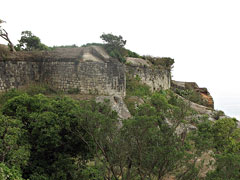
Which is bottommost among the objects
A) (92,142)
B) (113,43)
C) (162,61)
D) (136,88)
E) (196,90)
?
(92,142)

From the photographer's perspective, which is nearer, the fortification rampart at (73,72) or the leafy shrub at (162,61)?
the fortification rampart at (73,72)

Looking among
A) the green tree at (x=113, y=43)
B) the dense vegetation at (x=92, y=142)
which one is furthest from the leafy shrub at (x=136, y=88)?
the dense vegetation at (x=92, y=142)

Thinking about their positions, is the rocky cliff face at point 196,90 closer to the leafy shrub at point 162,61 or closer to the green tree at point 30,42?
the leafy shrub at point 162,61

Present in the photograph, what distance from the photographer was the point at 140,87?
23016mm

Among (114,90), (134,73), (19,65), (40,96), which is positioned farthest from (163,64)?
(40,96)

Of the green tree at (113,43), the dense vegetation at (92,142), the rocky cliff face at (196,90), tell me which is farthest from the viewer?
the rocky cliff face at (196,90)

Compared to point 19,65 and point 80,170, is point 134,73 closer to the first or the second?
point 19,65

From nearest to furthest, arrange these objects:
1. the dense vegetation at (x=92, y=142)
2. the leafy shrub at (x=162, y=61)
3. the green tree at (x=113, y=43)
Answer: the dense vegetation at (x=92, y=142) < the green tree at (x=113, y=43) < the leafy shrub at (x=162, y=61)

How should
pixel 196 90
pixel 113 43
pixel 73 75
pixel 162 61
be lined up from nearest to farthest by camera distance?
pixel 73 75, pixel 113 43, pixel 162 61, pixel 196 90

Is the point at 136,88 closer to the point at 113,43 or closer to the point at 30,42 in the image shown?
the point at 113,43

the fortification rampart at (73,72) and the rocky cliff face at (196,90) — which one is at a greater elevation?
the fortification rampart at (73,72)

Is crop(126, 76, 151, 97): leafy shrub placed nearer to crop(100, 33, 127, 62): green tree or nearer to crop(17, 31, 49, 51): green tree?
crop(100, 33, 127, 62): green tree

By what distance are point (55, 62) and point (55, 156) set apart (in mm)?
9801

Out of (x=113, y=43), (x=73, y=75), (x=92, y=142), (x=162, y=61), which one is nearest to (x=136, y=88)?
(x=113, y=43)
